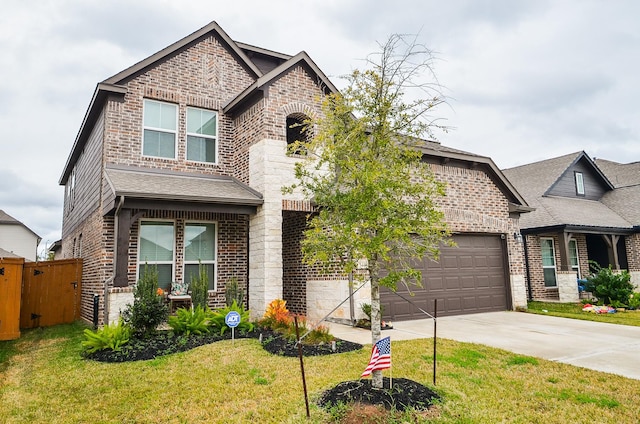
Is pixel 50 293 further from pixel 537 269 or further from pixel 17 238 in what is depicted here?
pixel 17 238

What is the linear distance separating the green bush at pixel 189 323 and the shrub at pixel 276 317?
132cm

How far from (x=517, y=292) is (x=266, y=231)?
8174 mm

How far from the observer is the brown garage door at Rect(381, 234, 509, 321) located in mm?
10758

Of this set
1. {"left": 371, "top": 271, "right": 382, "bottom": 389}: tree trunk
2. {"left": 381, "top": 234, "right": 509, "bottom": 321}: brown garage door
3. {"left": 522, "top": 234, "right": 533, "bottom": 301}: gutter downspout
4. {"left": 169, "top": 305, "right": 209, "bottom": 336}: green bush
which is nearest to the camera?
{"left": 371, "top": 271, "right": 382, "bottom": 389}: tree trunk

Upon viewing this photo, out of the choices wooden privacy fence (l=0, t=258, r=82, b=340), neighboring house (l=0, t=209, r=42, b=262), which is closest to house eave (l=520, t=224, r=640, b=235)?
wooden privacy fence (l=0, t=258, r=82, b=340)

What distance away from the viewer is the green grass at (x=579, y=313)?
10.5 metres

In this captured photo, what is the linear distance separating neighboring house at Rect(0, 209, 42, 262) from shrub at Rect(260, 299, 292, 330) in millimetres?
28867

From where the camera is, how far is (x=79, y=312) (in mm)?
12141

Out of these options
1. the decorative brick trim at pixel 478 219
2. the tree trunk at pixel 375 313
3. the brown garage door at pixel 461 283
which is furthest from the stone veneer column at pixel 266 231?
the tree trunk at pixel 375 313

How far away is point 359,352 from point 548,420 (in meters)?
3.17

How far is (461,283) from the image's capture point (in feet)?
38.5

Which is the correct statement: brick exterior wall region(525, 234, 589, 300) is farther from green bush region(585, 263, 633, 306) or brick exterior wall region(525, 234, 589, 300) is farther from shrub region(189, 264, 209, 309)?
shrub region(189, 264, 209, 309)

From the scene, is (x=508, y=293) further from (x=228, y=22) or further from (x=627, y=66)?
(x=228, y=22)

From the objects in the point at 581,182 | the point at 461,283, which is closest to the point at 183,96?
the point at 461,283
